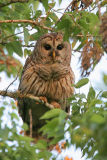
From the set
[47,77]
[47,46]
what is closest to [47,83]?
[47,77]

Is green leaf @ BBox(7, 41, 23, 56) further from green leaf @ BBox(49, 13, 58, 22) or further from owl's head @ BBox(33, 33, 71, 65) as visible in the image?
owl's head @ BBox(33, 33, 71, 65)

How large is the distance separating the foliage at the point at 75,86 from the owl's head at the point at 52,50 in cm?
49

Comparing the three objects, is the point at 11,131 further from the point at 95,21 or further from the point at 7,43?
the point at 7,43

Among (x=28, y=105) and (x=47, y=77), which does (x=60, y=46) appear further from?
(x=28, y=105)

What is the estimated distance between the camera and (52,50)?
5.84 m

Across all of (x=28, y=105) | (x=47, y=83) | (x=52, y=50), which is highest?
(x=52, y=50)

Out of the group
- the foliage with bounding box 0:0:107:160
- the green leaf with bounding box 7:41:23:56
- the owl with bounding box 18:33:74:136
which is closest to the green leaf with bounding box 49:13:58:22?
the foliage with bounding box 0:0:107:160

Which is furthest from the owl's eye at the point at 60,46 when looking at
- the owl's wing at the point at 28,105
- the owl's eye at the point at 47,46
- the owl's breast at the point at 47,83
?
the owl's wing at the point at 28,105

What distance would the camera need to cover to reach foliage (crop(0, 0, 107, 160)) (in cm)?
225

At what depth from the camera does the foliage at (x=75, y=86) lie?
225cm

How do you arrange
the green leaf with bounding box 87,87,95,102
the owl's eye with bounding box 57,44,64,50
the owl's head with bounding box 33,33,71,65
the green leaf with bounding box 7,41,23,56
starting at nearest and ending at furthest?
1. the green leaf with bounding box 87,87,95,102
2. the green leaf with bounding box 7,41,23,56
3. the owl's head with bounding box 33,33,71,65
4. the owl's eye with bounding box 57,44,64,50

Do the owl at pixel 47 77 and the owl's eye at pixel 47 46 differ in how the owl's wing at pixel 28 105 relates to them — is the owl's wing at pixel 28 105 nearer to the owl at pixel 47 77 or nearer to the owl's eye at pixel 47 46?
A: the owl at pixel 47 77

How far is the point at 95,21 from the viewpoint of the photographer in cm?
251

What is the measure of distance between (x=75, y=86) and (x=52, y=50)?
230 cm
